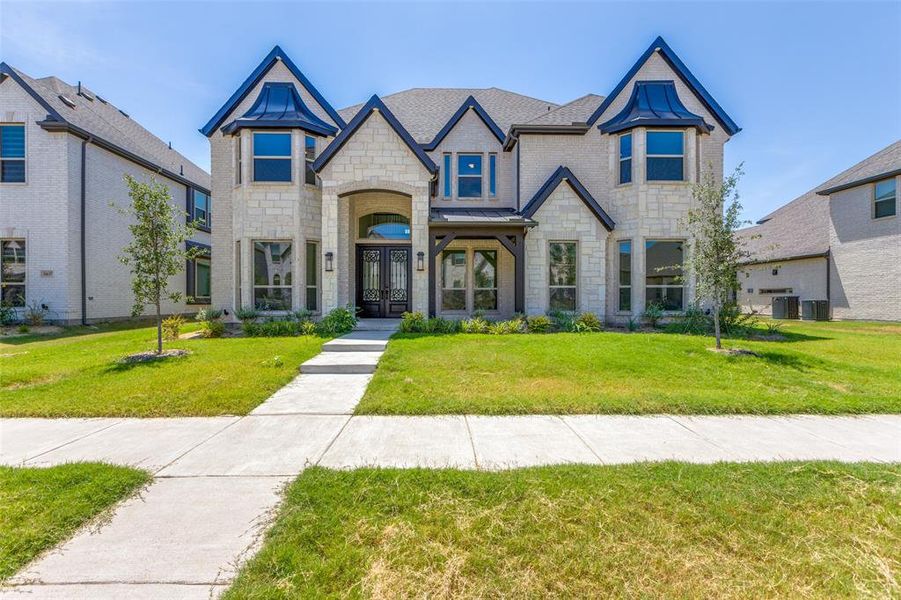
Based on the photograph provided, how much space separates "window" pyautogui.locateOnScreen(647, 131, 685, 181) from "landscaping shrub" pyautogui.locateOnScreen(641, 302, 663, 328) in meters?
4.34

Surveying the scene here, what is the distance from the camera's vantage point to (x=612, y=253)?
1418 centimetres

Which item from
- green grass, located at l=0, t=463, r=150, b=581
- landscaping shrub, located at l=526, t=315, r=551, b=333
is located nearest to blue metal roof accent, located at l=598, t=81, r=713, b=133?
landscaping shrub, located at l=526, t=315, r=551, b=333

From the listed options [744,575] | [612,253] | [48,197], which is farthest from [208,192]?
[744,575]

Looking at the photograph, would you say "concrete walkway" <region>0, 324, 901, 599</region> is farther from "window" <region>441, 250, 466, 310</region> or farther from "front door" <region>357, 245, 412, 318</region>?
"window" <region>441, 250, 466, 310</region>

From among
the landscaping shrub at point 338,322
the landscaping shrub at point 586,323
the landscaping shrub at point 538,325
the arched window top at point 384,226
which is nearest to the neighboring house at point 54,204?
the arched window top at point 384,226

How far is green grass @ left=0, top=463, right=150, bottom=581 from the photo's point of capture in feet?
8.86

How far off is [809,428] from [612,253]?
9.78 meters

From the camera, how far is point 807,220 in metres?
23.0

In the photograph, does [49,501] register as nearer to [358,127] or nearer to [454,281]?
[358,127]

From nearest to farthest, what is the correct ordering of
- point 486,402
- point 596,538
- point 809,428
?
point 596,538 < point 809,428 < point 486,402

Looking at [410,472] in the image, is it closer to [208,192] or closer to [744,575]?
[744,575]

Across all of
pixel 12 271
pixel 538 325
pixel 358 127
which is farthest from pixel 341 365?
pixel 12 271

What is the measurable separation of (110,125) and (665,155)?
2309 centimetres

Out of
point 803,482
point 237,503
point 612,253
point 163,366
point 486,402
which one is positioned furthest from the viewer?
point 612,253
